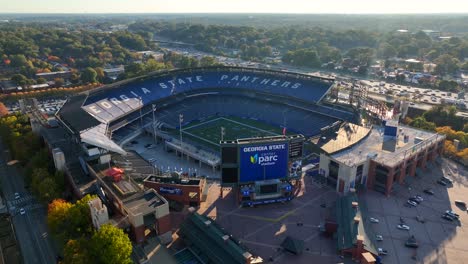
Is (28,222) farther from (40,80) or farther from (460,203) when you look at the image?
(40,80)

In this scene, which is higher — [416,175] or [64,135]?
[64,135]

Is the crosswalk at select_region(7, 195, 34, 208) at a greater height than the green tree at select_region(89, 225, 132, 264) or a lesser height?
lesser

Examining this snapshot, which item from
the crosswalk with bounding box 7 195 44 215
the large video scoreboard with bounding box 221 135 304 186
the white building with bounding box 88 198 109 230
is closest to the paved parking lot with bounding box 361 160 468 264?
the large video scoreboard with bounding box 221 135 304 186

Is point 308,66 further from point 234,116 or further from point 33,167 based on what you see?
point 33,167

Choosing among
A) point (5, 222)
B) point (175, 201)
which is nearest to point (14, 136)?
point (5, 222)

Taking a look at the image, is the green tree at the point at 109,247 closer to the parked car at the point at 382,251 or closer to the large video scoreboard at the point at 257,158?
the large video scoreboard at the point at 257,158

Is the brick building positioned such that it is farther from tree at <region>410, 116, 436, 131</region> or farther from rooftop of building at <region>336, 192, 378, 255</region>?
tree at <region>410, 116, 436, 131</region>
